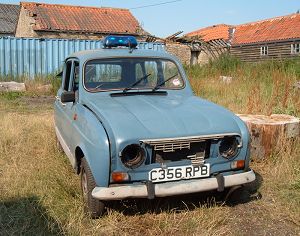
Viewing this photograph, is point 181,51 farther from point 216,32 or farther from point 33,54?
point 216,32

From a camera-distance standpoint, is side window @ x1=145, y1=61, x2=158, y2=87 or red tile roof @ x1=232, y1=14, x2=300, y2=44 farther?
red tile roof @ x1=232, y1=14, x2=300, y2=44

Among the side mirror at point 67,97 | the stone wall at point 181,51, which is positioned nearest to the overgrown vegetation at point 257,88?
the side mirror at point 67,97

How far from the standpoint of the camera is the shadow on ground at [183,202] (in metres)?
3.62

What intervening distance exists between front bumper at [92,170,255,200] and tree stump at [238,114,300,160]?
1742 mm

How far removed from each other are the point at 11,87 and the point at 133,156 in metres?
11.6

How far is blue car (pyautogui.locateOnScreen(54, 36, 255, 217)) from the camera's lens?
3.09 m

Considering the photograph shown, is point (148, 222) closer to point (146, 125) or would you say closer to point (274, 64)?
point (146, 125)

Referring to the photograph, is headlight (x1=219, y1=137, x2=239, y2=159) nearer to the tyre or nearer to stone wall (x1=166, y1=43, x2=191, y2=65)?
the tyre

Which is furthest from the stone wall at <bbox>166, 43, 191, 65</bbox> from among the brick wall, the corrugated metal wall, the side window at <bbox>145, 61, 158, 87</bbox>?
the side window at <bbox>145, 61, 158, 87</bbox>

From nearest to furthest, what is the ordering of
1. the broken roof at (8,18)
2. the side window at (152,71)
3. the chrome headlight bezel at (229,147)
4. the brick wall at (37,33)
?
the chrome headlight bezel at (229,147)
the side window at (152,71)
the brick wall at (37,33)
the broken roof at (8,18)

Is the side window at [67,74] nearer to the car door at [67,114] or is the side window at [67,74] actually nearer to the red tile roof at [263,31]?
the car door at [67,114]

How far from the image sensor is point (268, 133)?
4.94 meters

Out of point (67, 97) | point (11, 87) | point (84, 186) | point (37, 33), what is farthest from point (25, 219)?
point (37, 33)

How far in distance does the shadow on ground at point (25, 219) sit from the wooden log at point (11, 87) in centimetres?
1037
